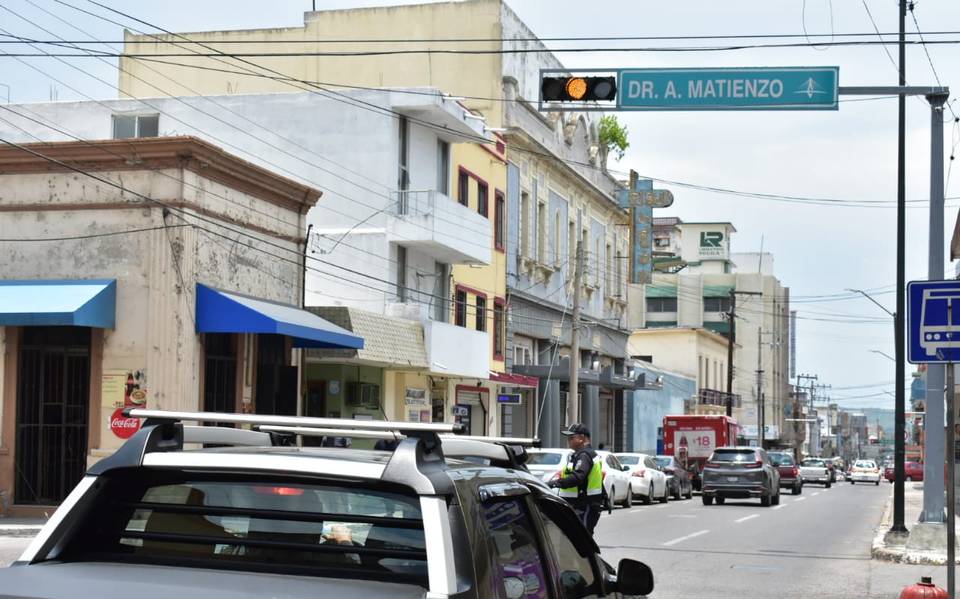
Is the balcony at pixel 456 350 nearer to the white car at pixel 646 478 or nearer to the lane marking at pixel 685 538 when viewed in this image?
the white car at pixel 646 478

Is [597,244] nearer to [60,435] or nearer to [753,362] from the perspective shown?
[60,435]

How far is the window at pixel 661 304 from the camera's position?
101 metres

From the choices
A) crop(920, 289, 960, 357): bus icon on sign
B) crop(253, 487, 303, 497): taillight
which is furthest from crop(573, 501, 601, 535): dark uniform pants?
crop(253, 487, 303, 497): taillight

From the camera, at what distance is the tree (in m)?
52.9

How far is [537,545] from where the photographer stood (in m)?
4.81

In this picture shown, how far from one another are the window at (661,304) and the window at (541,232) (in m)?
56.9

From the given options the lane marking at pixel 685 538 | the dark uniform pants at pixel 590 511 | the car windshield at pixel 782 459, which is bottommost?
the car windshield at pixel 782 459

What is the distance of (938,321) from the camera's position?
1090 cm

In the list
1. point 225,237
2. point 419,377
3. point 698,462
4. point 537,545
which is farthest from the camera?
point 698,462

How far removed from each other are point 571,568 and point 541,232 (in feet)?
129

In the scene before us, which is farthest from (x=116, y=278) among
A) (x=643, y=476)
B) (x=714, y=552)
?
(x=643, y=476)

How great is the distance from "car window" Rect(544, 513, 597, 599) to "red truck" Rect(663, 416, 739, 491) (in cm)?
4476

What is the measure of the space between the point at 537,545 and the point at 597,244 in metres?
47.8

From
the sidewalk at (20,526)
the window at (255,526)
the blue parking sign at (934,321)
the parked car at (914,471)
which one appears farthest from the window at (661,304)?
the window at (255,526)
